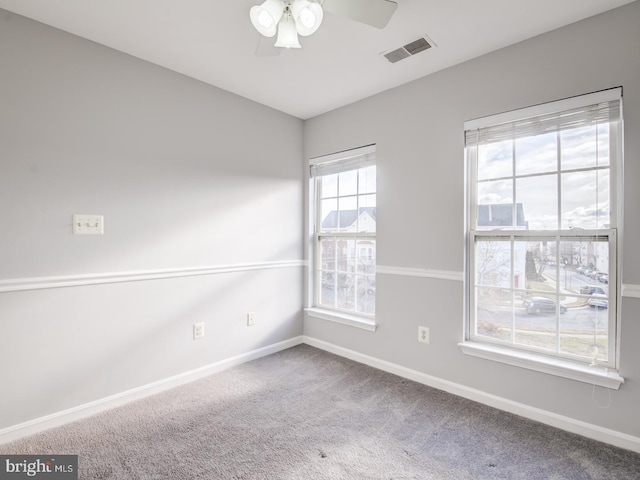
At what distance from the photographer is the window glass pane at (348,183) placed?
3.16 m

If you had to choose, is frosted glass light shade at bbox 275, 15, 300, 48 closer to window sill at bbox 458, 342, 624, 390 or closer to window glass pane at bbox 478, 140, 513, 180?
window glass pane at bbox 478, 140, 513, 180

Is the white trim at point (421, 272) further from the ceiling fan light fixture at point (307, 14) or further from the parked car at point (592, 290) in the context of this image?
the ceiling fan light fixture at point (307, 14)

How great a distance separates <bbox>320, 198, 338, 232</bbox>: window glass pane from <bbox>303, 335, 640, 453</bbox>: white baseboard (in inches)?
48.7

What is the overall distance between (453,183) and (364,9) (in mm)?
1359

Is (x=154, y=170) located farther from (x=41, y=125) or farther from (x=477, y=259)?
(x=477, y=259)

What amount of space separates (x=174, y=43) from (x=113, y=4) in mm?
397

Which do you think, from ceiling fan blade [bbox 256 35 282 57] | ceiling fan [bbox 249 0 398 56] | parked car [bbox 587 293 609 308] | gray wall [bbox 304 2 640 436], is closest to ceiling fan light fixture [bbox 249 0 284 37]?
ceiling fan [bbox 249 0 398 56]

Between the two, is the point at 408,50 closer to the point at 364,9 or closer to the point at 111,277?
the point at 364,9

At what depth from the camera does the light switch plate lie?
2051mm

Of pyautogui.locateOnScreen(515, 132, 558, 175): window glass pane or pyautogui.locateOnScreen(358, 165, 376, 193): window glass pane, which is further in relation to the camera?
pyautogui.locateOnScreen(358, 165, 376, 193): window glass pane

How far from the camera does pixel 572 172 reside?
1.98 m

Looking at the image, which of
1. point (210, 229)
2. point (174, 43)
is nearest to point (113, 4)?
point (174, 43)

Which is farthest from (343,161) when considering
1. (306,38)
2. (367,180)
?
(306,38)

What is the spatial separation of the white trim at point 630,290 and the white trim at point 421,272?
0.86 m
